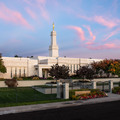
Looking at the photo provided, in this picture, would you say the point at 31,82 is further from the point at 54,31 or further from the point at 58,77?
the point at 54,31

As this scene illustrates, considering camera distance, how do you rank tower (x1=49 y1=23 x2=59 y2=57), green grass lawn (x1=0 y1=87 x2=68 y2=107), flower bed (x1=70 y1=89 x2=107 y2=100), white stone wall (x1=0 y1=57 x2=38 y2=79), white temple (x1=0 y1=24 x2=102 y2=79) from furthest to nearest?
tower (x1=49 y1=23 x2=59 y2=57), white temple (x1=0 y1=24 x2=102 y2=79), white stone wall (x1=0 y1=57 x2=38 y2=79), flower bed (x1=70 y1=89 x2=107 y2=100), green grass lawn (x1=0 y1=87 x2=68 y2=107)

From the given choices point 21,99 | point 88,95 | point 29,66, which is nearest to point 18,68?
point 29,66

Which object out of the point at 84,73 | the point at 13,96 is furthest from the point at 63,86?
the point at 84,73

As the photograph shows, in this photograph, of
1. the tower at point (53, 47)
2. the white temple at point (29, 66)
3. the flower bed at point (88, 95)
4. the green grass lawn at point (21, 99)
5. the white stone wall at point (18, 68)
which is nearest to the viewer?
the green grass lawn at point (21, 99)

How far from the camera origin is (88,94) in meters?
21.4

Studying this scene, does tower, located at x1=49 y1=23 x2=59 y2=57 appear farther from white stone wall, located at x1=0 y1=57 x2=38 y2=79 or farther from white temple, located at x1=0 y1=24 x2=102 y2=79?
white stone wall, located at x1=0 y1=57 x2=38 y2=79

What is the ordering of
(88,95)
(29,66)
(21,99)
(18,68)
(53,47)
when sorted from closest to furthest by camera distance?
(21,99)
(88,95)
(18,68)
(29,66)
(53,47)

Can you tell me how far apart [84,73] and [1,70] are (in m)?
19.3

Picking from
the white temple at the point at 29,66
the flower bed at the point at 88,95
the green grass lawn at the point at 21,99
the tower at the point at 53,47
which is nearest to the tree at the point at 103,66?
the white temple at the point at 29,66

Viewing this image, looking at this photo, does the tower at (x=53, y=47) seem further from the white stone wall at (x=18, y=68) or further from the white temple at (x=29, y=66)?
the white stone wall at (x=18, y=68)

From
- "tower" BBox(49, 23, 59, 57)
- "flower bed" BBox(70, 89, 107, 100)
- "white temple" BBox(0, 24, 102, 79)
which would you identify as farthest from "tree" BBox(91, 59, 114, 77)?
"flower bed" BBox(70, 89, 107, 100)

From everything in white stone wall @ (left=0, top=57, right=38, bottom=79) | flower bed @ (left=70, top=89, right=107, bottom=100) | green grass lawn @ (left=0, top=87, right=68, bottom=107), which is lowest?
green grass lawn @ (left=0, top=87, right=68, bottom=107)

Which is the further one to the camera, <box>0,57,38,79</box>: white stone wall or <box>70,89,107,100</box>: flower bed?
<box>0,57,38,79</box>: white stone wall

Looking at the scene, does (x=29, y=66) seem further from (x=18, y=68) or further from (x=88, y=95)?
(x=88, y=95)
